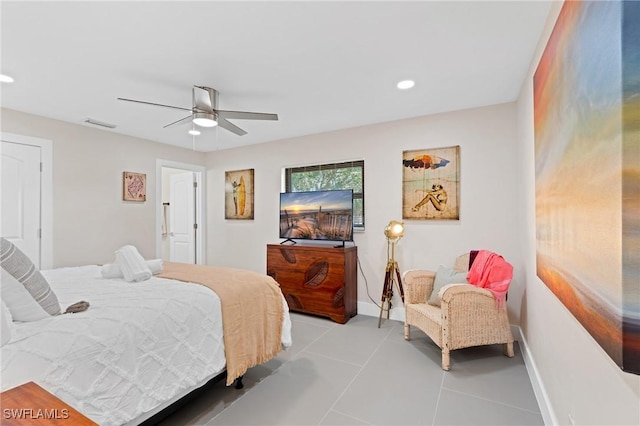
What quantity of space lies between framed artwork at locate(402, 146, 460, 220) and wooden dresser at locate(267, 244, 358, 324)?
945mm

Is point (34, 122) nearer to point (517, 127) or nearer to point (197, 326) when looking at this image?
point (197, 326)

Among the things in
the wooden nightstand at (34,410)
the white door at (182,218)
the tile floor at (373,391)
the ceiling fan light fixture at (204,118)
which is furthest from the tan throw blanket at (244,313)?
the white door at (182,218)

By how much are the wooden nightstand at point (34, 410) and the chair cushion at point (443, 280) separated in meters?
2.65

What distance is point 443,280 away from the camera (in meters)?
2.79

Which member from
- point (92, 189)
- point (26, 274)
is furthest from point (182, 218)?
point (26, 274)

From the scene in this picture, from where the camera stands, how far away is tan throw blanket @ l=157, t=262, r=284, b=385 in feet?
6.23

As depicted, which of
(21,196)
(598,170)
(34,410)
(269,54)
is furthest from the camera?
(21,196)

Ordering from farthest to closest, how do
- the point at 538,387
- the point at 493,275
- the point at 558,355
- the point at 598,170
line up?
the point at 493,275
the point at 538,387
the point at 558,355
the point at 598,170

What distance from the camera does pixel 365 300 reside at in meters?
3.73

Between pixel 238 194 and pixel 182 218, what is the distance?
1.27 meters

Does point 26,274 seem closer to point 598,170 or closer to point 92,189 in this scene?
point 598,170

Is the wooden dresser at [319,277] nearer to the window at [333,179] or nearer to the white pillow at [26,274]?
the window at [333,179]

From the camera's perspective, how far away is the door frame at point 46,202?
10.6 ft

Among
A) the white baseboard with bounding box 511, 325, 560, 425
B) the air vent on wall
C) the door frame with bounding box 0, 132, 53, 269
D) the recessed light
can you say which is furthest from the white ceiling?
the white baseboard with bounding box 511, 325, 560, 425
